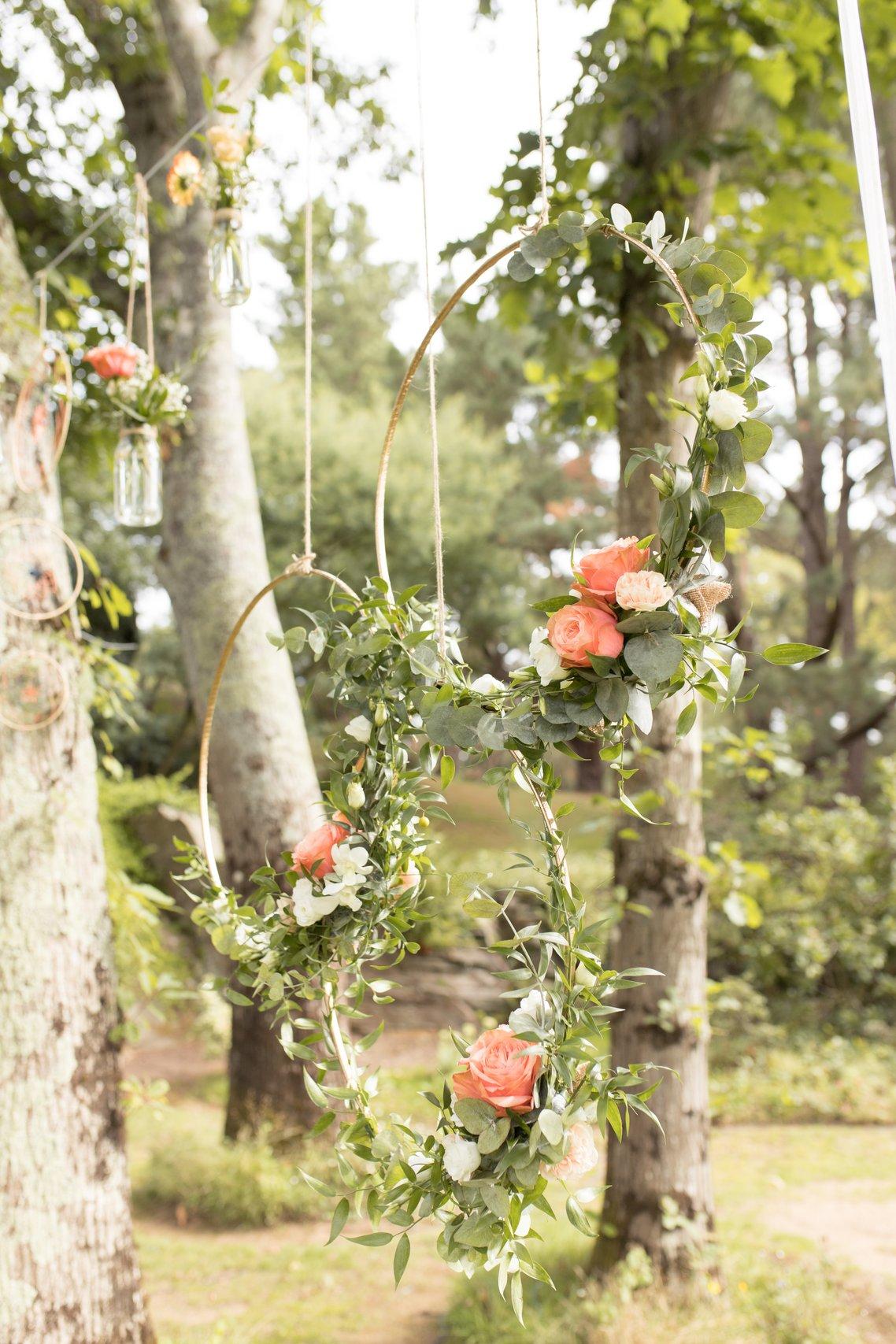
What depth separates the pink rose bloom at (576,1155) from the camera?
3.09ft

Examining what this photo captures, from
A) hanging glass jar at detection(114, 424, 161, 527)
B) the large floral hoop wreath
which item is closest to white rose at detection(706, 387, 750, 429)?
the large floral hoop wreath

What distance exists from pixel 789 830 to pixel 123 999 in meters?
4.58

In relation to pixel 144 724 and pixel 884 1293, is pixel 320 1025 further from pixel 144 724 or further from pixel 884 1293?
pixel 144 724

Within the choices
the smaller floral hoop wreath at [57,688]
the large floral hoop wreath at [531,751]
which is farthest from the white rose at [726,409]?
the smaller floral hoop wreath at [57,688]

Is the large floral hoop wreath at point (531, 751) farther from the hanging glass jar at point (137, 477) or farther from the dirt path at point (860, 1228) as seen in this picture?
the dirt path at point (860, 1228)

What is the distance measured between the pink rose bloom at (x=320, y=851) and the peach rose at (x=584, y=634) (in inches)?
16.2

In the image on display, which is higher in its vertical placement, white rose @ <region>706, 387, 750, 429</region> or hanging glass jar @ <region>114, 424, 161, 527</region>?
hanging glass jar @ <region>114, 424, 161, 527</region>

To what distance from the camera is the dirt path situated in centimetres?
271

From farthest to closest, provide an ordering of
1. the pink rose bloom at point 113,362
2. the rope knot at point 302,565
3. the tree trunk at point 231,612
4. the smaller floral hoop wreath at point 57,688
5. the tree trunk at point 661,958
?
the tree trunk at point 231,612, the tree trunk at point 661,958, the pink rose bloom at point 113,362, the smaller floral hoop wreath at point 57,688, the rope knot at point 302,565

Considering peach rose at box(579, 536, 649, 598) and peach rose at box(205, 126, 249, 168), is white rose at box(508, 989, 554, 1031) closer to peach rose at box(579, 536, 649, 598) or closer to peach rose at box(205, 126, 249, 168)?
peach rose at box(579, 536, 649, 598)

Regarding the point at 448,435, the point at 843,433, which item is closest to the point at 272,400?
the point at 448,435

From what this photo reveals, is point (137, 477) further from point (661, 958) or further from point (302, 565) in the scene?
point (661, 958)

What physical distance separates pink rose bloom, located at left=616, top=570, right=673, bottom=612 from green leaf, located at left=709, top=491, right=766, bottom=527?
0.28 feet

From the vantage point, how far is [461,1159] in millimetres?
958
